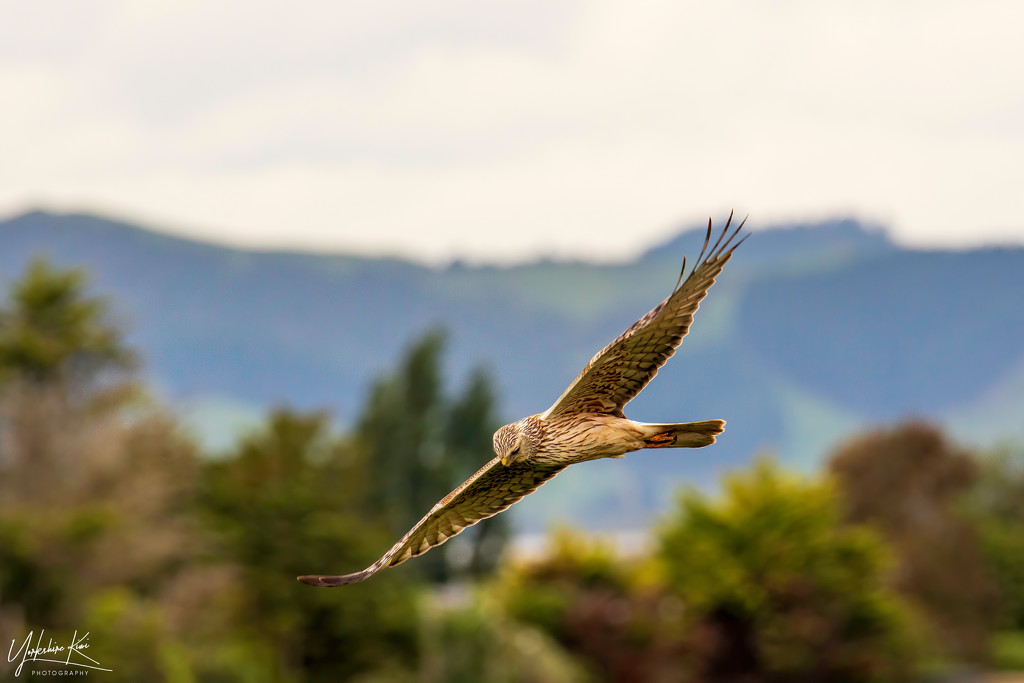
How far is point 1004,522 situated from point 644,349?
6564 cm

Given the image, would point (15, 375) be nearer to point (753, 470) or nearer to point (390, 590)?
point (390, 590)

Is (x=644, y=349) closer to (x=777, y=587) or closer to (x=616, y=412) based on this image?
(x=616, y=412)

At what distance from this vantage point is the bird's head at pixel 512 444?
6.57 metres

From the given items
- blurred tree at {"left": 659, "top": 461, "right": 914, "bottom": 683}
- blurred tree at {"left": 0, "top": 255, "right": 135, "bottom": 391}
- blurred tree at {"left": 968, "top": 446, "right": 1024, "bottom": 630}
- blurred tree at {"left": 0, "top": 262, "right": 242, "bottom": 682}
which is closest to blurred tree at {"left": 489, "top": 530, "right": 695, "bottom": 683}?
blurred tree at {"left": 659, "top": 461, "right": 914, "bottom": 683}

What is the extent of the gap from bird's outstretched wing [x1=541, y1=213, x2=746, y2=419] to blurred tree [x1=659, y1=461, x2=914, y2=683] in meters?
31.3

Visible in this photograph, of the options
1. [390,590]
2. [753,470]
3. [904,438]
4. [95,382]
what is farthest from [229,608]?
[904,438]

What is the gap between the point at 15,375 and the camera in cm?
4556

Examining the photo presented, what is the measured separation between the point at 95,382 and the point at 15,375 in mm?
5002

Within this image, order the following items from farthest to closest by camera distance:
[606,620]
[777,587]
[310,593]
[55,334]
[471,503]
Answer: [55,334] < [777,587] < [606,620] < [310,593] < [471,503]

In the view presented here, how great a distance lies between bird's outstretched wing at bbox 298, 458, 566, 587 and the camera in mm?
7312

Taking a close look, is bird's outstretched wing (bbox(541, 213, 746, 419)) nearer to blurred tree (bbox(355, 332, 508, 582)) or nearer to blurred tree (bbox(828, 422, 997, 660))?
blurred tree (bbox(828, 422, 997, 660))

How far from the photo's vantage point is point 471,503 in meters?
7.91

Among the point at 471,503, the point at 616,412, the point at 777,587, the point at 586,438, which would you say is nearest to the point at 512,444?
the point at 586,438

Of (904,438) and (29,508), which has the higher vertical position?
(904,438)
